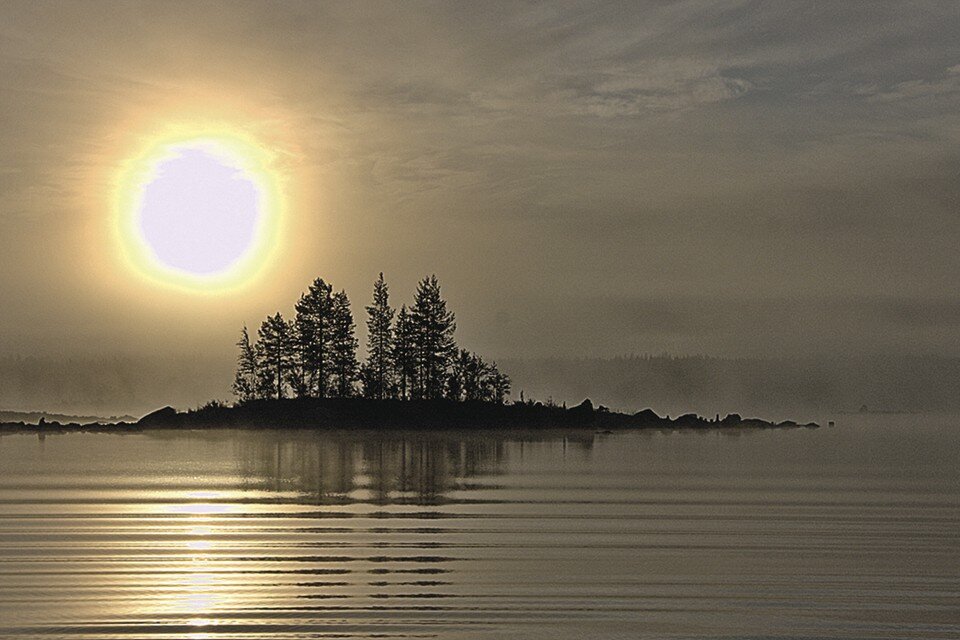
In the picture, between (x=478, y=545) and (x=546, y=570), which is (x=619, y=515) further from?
(x=546, y=570)

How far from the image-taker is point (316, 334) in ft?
449

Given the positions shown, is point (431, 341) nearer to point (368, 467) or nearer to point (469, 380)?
point (469, 380)

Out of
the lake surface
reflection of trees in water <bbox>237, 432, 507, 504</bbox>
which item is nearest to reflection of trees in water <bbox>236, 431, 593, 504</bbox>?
reflection of trees in water <bbox>237, 432, 507, 504</bbox>

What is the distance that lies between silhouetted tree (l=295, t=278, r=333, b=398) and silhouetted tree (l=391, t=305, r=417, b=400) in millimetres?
8530

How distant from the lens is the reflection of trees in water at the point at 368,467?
45413 millimetres

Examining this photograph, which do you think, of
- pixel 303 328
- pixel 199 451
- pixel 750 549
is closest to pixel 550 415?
pixel 303 328

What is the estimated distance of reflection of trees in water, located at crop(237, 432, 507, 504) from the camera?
149ft

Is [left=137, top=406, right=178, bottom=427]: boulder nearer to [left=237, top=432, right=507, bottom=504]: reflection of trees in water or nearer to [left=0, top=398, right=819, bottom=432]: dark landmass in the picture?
[left=0, top=398, right=819, bottom=432]: dark landmass

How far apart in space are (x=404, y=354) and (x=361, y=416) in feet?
46.1

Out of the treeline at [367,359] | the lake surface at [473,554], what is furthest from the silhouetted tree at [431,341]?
the lake surface at [473,554]

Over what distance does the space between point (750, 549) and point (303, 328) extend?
365 ft

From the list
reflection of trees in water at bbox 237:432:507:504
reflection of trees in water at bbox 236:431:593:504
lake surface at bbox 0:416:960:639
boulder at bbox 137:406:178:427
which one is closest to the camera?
lake surface at bbox 0:416:960:639

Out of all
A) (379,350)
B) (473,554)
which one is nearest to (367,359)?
(379,350)

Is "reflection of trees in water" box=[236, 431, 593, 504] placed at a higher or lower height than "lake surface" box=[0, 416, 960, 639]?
higher
